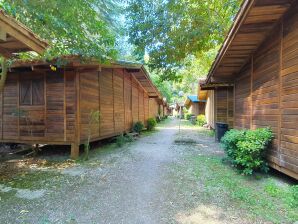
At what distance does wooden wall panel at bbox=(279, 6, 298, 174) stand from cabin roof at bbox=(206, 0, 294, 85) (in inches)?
14.5

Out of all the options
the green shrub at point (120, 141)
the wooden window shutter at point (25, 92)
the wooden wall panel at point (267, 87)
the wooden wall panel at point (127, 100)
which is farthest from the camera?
the wooden wall panel at point (127, 100)

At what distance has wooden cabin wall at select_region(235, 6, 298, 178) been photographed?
422cm

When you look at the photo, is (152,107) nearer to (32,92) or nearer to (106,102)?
(106,102)

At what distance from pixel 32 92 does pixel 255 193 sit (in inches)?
309

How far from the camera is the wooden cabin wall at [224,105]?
13125mm

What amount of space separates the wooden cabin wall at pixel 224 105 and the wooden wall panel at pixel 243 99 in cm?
544

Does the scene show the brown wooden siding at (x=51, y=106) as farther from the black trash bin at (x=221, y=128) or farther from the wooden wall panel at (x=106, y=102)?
the black trash bin at (x=221, y=128)

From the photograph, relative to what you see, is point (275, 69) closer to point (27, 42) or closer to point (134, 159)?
point (134, 159)

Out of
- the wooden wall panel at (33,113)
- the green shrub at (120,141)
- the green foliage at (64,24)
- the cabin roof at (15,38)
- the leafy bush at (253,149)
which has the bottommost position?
the green shrub at (120,141)

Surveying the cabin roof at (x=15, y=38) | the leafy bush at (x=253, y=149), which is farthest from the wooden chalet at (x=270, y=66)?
the cabin roof at (x=15, y=38)

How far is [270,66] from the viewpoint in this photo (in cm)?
525

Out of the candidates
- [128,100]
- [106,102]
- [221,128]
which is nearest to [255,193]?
[221,128]

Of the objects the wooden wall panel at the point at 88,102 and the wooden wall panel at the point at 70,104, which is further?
the wooden wall panel at the point at 88,102

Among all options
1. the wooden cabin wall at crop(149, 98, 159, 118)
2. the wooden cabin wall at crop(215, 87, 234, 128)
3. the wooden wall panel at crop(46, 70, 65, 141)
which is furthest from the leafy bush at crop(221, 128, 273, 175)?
the wooden cabin wall at crop(149, 98, 159, 118)
